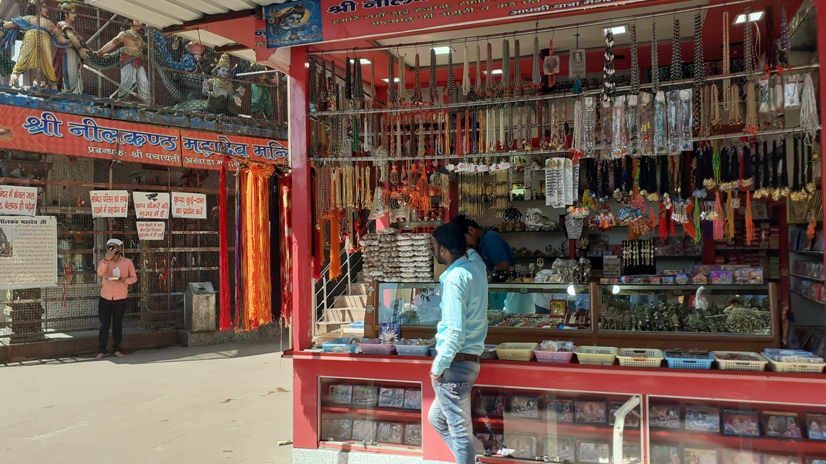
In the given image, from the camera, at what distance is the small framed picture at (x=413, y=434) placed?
431cm

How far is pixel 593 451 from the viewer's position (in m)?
3.97

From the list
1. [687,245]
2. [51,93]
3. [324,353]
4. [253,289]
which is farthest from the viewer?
[51,93]

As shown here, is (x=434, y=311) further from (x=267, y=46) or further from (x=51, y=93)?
(x=51, y=93)

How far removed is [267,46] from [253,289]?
191 centimetres

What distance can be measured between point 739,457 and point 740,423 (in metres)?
0.20

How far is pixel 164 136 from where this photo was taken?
10.2 metres

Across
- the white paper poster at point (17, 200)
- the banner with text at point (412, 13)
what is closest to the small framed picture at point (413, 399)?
the banner with text at point (412, 13)

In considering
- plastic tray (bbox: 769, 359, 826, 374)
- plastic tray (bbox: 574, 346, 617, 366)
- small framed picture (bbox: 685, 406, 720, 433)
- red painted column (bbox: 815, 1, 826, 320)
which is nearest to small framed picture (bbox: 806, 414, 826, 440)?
plastic tray (bbox: 769, 359, 826, 374)

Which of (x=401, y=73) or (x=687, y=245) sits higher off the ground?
(x=401, y=73)

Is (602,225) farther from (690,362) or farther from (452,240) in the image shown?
(452,240)

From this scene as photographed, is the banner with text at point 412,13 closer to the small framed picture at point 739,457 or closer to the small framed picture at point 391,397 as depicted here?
the small framed picture at point 391,397

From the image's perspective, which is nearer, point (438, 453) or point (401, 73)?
point (438, 453)

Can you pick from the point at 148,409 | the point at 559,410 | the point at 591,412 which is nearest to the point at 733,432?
the point at 591,412

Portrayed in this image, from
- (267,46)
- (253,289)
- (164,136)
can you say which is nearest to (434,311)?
(253,289)
